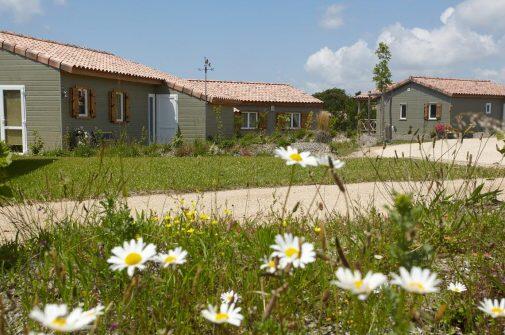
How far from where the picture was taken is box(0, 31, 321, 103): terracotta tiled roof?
1789cm

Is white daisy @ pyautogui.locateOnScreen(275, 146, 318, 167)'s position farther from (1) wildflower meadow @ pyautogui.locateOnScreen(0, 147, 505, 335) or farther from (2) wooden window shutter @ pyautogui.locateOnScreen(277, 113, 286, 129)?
(2) wooden window shutter @ pyautogui.locateOnScreen(277, 113, 286, 129)

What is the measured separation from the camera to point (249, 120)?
30453 millimetres

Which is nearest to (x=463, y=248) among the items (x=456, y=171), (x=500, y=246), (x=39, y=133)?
(x=500, y=246)

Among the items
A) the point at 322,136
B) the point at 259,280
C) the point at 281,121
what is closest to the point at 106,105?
the point at 322,136

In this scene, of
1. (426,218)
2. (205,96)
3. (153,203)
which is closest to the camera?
(426,218)

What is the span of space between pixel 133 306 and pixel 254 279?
70 cm

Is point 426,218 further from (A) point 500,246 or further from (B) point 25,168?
(B) point 25,168

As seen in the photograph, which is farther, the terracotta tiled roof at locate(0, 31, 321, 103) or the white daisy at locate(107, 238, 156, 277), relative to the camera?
the terracotta tiled roof at locate(0, 31, 321, 103)

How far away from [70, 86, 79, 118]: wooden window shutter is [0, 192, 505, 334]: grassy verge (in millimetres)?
Result: 15069

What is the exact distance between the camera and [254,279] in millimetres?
2936

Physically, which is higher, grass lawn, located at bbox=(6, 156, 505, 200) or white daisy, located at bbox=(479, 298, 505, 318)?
white daisy, located at bbox=(479, 298, 505, 318)

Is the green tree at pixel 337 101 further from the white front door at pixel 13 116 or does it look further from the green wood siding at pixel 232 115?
the white front door at pixel 13 116

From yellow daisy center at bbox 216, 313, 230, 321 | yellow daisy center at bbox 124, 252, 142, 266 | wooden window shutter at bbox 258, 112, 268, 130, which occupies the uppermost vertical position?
wooden window shutter at bbox 258, 112, 268, 130

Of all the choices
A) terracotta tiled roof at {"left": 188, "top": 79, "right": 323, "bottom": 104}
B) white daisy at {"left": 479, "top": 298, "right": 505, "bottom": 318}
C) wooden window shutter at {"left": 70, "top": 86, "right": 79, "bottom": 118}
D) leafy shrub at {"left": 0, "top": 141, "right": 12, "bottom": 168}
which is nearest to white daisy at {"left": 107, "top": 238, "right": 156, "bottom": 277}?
white daisy at {"left": 479, "top": 298, "right": 505, "bottom": 318}
